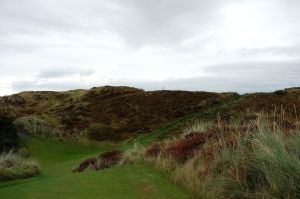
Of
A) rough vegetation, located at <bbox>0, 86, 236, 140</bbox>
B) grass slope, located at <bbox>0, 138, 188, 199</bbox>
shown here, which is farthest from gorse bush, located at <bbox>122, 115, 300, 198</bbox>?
rough vegetation, located at <bbox>0, 86, 236, 140</bbox>

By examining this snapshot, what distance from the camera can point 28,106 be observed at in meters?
62.5

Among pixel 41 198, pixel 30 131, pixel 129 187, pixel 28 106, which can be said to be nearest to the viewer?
pixel 41 198

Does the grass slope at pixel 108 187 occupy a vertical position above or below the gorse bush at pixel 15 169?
above

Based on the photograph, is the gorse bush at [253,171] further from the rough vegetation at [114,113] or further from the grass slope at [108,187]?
the rough vegetation at [114,113]

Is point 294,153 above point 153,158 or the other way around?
above

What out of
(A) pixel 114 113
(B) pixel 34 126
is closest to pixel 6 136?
(B) pixel 34 126

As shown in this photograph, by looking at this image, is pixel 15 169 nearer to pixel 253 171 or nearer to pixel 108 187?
pixel 108 187

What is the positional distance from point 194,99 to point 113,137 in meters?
11.2

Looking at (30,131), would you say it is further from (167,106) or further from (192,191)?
(192,191)

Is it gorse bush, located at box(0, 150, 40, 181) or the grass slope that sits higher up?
the grass slope

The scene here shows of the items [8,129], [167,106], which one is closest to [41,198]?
[8,129]

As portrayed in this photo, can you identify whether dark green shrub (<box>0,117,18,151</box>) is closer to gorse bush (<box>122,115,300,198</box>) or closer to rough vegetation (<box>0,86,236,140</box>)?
rough vegetation (<box>0,86,236,140</box>)

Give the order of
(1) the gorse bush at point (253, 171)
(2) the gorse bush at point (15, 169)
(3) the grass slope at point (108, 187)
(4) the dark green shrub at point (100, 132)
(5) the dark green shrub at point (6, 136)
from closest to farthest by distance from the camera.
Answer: (1) the gorse bush at point (253, 171), (3) the grass slope at point (108, 187), (2) the gorse bush at point (15, 169), (5) the dark green shrub at point (6, 136), (4) the dark green shrub at point (100, 132)

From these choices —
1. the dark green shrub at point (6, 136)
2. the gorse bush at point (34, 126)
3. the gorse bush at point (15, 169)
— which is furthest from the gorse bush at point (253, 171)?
the gorse bush at point (34, 126)
